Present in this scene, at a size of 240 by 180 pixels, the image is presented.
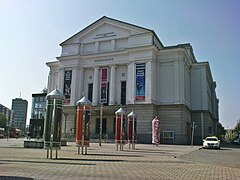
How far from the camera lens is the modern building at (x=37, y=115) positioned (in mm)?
69062

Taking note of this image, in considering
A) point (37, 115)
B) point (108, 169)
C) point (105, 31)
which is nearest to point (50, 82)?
point (37, 115)

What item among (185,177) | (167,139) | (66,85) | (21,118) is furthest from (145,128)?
(21,118)

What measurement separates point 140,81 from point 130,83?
2.34 metres

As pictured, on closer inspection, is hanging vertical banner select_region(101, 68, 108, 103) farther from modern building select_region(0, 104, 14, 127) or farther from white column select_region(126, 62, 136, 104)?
modern building select_region(0, 104, 14, 127)

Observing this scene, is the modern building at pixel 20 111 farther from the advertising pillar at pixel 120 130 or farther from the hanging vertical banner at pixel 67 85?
the advertising pillar at pixel 120 130

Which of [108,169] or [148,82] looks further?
[148,82]

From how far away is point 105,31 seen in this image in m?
56.8

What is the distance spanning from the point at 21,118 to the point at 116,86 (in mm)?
102258

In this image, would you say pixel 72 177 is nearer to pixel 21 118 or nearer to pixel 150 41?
pixel 150 41

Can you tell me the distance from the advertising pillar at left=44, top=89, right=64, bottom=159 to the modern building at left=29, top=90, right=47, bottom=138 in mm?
53297

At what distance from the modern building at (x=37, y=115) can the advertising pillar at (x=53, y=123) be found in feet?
175

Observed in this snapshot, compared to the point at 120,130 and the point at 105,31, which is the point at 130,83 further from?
the point at 120,130

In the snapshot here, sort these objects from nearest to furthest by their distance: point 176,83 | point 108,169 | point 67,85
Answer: point 108,169
point 176,83
point 67,85

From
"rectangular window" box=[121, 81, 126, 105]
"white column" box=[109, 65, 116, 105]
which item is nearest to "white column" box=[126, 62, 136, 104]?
"rectangular window" box=[121, 81, 126, 105]
